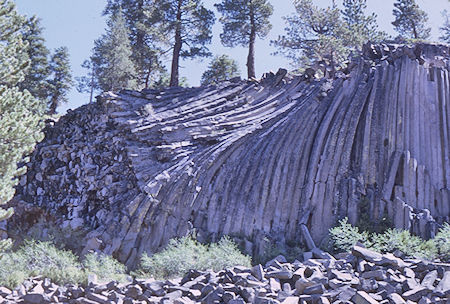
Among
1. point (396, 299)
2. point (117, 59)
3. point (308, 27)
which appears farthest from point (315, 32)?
point (396, 299)

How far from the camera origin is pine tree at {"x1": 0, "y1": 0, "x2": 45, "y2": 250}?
8484mm

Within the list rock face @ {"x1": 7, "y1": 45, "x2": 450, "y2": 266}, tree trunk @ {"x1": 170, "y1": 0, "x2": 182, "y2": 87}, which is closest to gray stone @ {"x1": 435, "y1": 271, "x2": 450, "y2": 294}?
rock face @ {"x1": 7, "y1": 45, "x2": 450, "y2": 266}

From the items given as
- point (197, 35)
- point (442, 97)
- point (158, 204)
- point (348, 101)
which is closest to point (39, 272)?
point (158, 204)

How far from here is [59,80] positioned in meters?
23.0

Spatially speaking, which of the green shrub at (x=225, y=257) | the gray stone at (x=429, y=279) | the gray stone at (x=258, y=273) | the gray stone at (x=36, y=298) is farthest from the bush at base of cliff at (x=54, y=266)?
the gray stone at (x=429, y=279)

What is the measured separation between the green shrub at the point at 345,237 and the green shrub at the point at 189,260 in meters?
1.91

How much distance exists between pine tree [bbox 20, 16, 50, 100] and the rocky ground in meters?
14.8

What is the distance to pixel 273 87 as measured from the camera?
1563 cm

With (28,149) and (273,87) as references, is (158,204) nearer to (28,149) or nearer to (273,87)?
(28,149)

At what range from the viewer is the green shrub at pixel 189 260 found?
9.52 metres

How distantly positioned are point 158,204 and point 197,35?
9.80 meters

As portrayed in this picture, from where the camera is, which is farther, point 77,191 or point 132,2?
point 132,2

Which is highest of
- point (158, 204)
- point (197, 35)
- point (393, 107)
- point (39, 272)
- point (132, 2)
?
point (132, 2)

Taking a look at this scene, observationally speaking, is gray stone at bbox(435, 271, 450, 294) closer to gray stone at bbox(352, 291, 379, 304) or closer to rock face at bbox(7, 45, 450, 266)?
gray stone at bbox(352, 291, 379, 304)
